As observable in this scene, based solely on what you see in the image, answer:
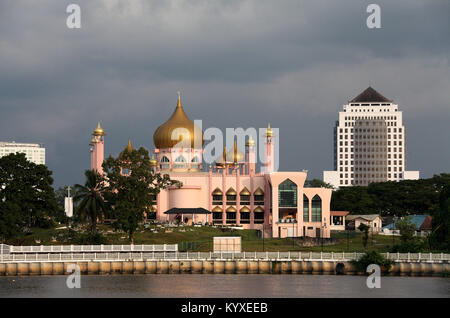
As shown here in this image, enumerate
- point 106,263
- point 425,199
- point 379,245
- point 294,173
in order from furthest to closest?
1. point 425,199
2. point 294,173
3. point 379,245
4. point 106,263

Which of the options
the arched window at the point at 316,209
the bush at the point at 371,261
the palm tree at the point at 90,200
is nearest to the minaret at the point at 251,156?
the arched window at the point at 316,209

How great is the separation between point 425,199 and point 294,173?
1499 inches

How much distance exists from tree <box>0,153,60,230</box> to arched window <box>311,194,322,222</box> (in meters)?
48.0

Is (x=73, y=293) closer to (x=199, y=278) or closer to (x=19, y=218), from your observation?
(x=199, y=278)

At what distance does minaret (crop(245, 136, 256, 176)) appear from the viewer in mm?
149625

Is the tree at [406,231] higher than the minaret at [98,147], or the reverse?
the minaret at [98,147]

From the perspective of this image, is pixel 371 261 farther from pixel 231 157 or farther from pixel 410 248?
pixel 231 157

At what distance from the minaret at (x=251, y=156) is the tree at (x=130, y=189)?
39247 mm

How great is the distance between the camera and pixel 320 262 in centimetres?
8762

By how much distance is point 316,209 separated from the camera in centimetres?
13862

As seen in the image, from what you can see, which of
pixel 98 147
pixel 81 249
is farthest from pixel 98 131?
pixel 81 249

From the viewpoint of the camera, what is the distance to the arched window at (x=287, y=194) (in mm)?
138500

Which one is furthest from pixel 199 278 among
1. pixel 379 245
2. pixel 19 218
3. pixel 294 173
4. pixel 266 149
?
pixel 266 149

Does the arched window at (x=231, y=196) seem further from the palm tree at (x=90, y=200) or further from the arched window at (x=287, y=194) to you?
the palm tree at (x=90, y=200)
